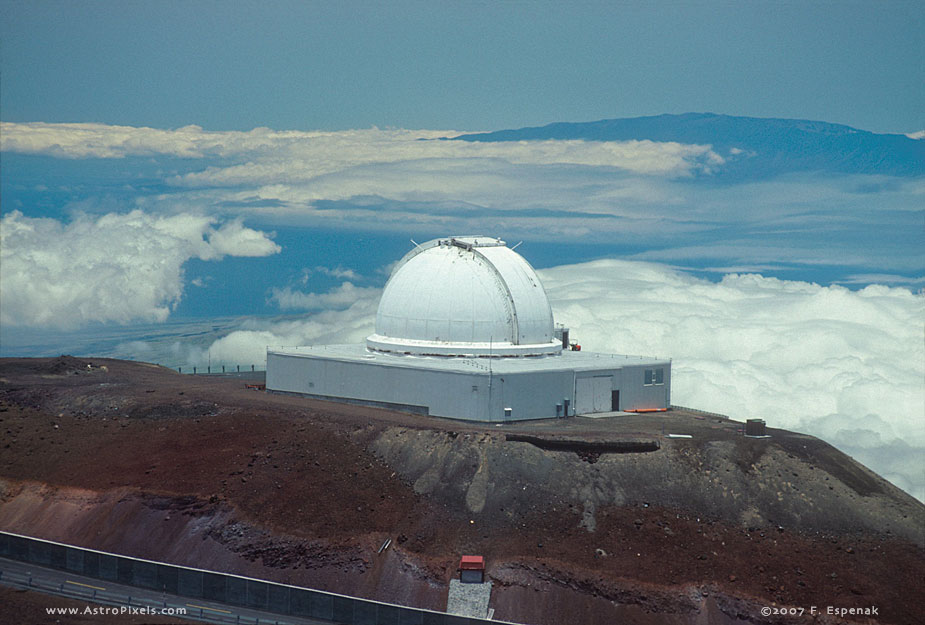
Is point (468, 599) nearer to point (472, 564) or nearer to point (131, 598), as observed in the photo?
point (472, 564)

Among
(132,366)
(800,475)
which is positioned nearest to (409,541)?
(800,475)

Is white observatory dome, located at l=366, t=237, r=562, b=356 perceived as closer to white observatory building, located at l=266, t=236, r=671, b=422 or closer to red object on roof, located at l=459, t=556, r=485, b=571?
white observatory building, located at l=266, t=236, r=671, b=422

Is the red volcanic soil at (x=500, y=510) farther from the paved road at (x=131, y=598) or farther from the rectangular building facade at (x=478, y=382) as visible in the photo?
the paved road at (x=131, y=598)

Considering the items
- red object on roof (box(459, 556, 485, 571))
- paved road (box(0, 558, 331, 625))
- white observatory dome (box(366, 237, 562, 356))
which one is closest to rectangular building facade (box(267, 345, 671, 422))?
white observatory dome (box(366, 237, 562, 356))

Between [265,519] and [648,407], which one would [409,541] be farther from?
[648,407]

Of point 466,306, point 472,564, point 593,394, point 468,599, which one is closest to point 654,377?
point 593,394
